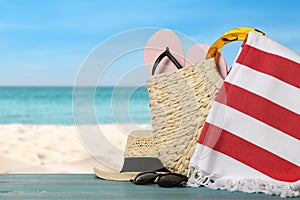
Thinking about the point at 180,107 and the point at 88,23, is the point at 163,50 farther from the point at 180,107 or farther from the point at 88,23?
the point at 88,23

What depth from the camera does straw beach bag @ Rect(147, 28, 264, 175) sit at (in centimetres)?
155

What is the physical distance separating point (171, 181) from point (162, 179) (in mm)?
24

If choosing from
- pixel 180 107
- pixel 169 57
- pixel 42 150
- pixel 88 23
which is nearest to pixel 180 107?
pixel 180 107

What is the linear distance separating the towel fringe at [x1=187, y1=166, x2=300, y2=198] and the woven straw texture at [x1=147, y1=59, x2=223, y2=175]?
2.0 inches

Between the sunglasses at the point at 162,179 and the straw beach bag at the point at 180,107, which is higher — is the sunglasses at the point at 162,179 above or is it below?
below

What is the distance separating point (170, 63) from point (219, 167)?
39cm

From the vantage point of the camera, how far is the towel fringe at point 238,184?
137cm

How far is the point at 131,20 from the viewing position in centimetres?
866

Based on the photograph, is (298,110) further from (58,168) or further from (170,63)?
(58,168)

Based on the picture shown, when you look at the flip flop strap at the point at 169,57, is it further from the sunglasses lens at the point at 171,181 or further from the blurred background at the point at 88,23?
the blurred background at the point at 88,23

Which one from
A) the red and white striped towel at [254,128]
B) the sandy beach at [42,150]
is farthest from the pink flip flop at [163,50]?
the sandy beach at [42,150]

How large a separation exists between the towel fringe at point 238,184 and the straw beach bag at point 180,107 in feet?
0.17

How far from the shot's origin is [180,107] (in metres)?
1.59

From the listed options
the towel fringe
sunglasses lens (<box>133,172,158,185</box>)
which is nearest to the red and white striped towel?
the towel fringe
